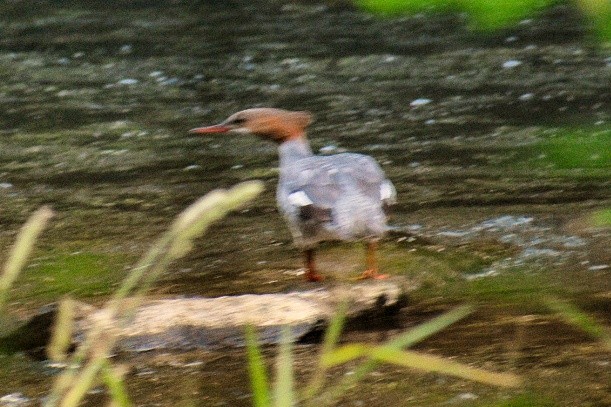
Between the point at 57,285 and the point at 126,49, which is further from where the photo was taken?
the point at 126,49

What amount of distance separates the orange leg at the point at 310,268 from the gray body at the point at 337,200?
0.20 ft

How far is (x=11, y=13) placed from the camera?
17375mm

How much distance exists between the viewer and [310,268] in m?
6.23

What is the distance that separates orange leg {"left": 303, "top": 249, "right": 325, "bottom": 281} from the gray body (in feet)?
0.20

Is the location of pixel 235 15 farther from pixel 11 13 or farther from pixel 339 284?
pixel 339 284

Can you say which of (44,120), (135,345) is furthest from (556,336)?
(44,120)

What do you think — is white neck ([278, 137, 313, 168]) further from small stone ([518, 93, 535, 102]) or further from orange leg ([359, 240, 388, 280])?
small stone ([518, 93, 535, 102])

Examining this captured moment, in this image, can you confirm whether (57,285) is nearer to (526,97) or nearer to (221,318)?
(221,318)

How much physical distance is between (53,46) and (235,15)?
8.95 ft

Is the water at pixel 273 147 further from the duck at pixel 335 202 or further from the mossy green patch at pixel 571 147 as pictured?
the duck at pixel 335 202

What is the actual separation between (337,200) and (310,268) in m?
0.61

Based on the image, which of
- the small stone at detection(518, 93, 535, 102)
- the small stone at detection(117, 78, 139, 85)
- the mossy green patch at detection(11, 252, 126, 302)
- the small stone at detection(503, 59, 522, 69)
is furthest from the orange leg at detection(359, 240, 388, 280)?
the small stone at detection(117, 78, 139, 85)

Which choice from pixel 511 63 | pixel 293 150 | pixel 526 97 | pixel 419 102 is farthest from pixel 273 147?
pixel 511 63

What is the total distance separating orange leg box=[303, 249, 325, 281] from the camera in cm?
617
